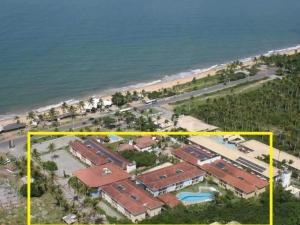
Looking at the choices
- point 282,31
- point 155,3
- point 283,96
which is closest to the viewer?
point 283,96

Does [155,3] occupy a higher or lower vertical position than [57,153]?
higher

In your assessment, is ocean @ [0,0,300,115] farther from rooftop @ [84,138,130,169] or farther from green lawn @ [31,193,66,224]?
green lawn @ [31,193,66,224]

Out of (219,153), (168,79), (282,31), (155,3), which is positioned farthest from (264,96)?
(155,3)

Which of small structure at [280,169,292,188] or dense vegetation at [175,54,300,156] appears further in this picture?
dense vegetation at [175,54,300,156]

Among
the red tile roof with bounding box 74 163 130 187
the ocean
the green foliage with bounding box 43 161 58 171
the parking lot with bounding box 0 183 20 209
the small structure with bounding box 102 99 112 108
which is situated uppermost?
the ocean

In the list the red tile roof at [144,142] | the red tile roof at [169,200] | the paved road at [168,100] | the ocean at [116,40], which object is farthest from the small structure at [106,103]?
the red tile roof at [169,200]

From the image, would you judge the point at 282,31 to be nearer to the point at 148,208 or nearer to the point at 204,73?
the point at 204,73

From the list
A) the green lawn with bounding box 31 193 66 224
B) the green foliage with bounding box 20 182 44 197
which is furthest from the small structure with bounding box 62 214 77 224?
the green foliage with bounding box 20 182 44 197
